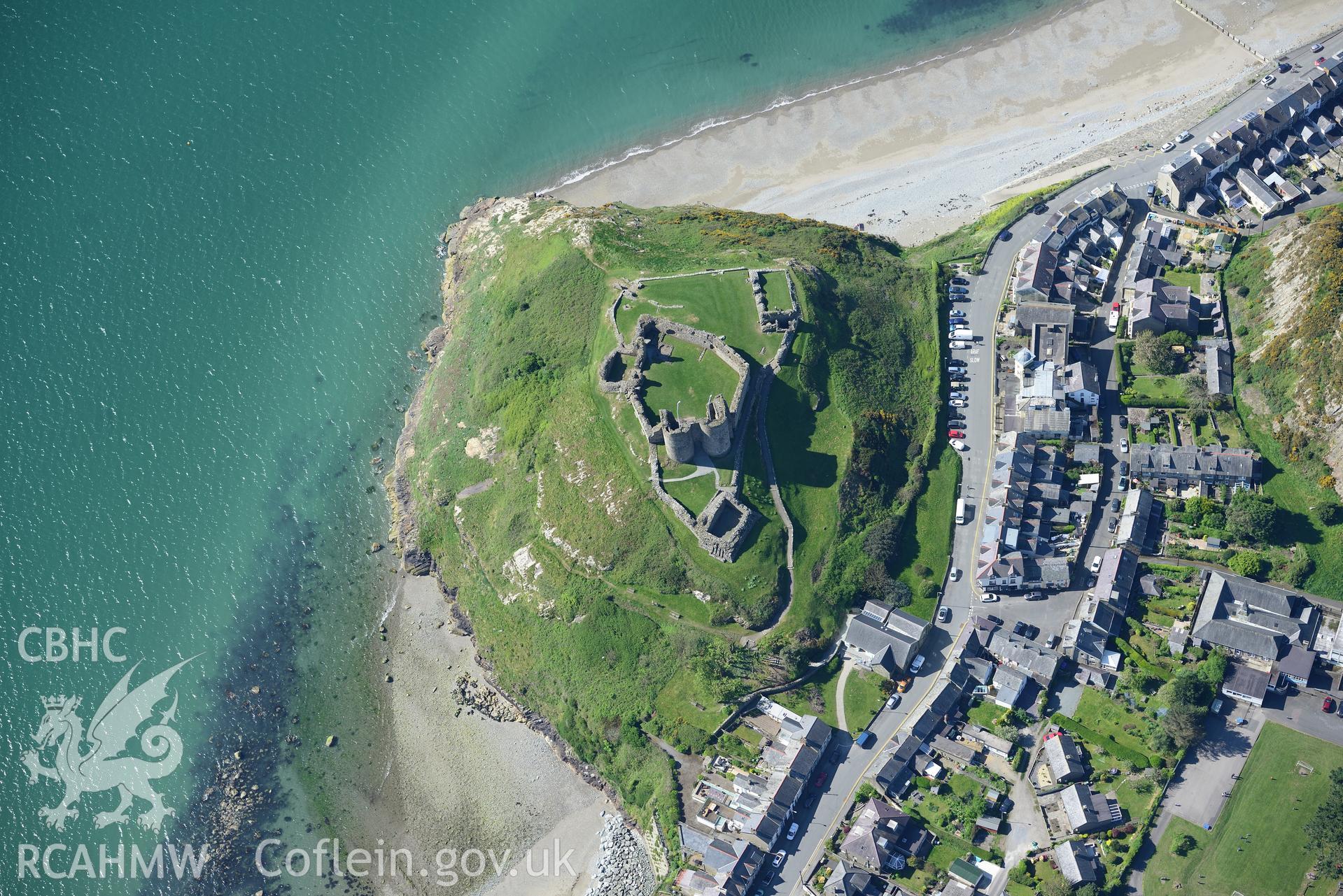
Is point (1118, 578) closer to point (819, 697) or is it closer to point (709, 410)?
point (819, 697)

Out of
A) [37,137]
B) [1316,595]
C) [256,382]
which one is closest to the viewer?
[1316,595]

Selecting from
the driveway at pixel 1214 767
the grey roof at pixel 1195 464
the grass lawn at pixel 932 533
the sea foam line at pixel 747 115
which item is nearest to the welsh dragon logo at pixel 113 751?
the grass lawn at pixel 932 533

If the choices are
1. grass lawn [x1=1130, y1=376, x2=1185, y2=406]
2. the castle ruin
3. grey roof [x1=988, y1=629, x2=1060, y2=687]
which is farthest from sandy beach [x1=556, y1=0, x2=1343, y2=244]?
grey roof [x1=988, y1=629, x2=1060, y2=687]

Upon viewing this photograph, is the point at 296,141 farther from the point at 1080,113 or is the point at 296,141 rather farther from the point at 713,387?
the point at 1080,113

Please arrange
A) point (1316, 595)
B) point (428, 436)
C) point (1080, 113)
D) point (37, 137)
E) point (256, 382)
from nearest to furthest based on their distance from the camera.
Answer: point (1316, 595)
point (428, 436)
point (256, 382)
point (1080, 113)
point (37, 137)

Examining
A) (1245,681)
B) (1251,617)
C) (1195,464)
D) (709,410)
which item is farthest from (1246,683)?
(709,410)

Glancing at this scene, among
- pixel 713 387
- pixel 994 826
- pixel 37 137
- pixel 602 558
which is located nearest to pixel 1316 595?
pixel 994 826

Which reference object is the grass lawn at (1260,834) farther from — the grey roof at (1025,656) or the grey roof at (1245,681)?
the grey roof at (1025,656)
